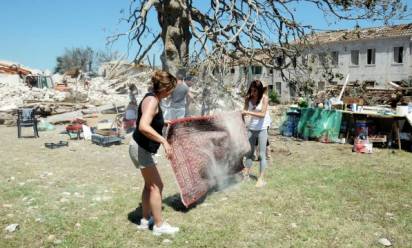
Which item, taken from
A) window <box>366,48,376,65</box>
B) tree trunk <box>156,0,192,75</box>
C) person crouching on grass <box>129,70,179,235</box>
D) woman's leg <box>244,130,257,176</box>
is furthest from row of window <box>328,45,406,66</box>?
person crouching on grass <box>129,70,179,235</box>

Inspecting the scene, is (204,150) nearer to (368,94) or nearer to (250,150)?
(250,150)

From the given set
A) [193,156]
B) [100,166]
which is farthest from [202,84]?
[193,156]

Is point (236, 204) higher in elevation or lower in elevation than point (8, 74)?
lower

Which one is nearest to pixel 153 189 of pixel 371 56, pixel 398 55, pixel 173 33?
pixel 173 33

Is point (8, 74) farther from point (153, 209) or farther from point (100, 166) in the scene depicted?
point (153, 209)

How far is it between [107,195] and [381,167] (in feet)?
16.5

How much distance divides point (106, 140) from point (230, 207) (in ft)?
19.5

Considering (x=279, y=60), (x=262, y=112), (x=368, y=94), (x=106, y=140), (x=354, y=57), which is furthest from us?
(x=354, y=57)

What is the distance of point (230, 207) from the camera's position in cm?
526

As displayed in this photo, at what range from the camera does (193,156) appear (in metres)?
5.41

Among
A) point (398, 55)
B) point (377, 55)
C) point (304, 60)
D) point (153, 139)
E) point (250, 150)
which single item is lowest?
point (250, 150)

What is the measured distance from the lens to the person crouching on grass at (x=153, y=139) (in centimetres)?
402

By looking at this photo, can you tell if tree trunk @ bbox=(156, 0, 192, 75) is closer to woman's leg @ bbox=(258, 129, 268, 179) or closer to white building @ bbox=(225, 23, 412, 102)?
woman's leg @ bbox=(258, 129, 268, 179)

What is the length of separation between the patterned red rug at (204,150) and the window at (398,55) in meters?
29.2
